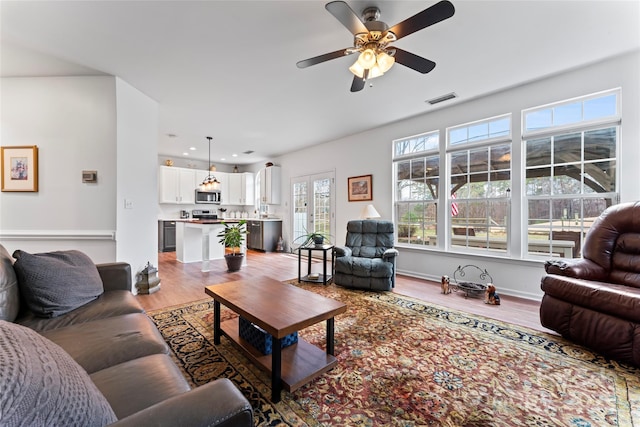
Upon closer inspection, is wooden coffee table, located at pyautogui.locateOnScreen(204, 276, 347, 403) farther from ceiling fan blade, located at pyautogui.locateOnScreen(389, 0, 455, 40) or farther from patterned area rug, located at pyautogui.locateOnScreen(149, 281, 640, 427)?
ceiling fan blade, located at pyautogui.locateOnScreen(389, 0, 455, 40)

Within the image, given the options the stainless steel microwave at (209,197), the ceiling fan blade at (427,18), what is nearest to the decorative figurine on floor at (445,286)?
the ceiling fan blade at (427,18)

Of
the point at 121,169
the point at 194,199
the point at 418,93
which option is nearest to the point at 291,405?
the point at 121,169

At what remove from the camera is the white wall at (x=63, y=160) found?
295 cm

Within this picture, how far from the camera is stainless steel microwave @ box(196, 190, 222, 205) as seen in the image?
23.8 ft

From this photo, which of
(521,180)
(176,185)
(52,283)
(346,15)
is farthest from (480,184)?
(176,185)

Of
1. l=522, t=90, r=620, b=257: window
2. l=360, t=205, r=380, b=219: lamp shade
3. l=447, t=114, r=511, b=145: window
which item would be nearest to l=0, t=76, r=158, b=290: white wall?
l=360, t=205, r=380, b=219: lamp shade

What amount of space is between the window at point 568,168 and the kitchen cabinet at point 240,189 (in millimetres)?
6818

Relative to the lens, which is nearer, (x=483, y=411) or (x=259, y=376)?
(x=483, y=411)

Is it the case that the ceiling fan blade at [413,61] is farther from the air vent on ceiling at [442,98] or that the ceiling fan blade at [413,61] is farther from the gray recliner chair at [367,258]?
the gray recliner chair at [367,258]

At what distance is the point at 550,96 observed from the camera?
311 centimetres

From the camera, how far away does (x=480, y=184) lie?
3740 mm

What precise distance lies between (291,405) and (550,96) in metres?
4.15

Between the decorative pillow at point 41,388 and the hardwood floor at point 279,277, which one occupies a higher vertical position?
the decorative pillow at point 41,388

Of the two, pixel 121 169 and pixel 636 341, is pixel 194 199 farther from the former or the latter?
pixel 636 341
